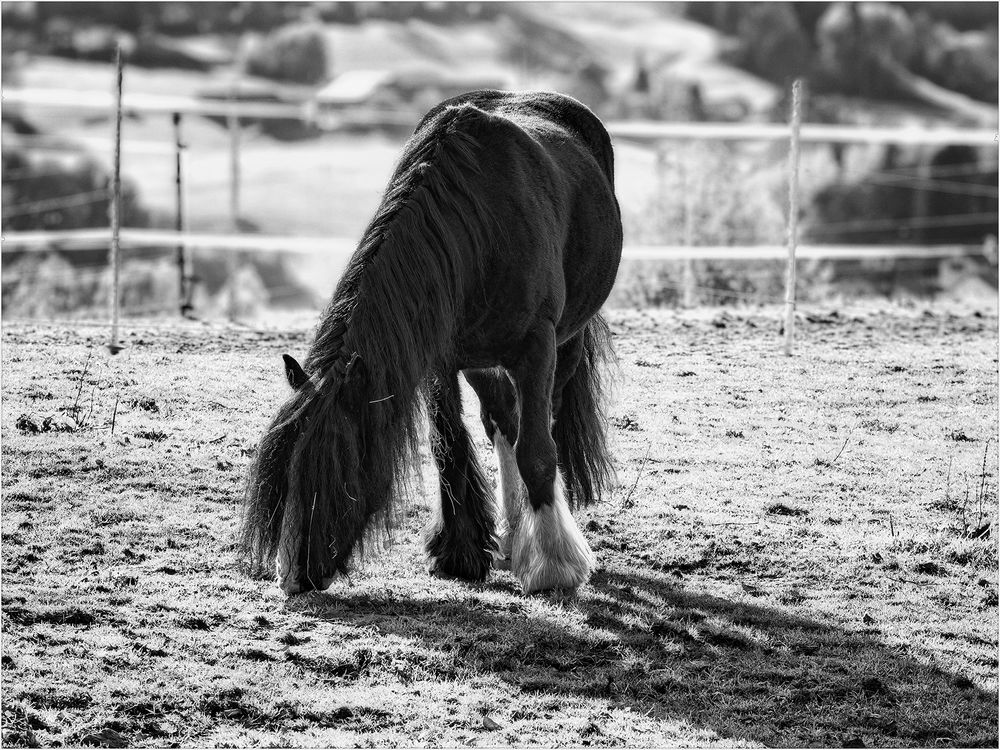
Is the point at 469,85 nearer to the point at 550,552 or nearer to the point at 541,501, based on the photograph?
the point at 541,501

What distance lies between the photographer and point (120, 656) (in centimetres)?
442

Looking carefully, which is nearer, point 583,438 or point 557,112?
point 583,438

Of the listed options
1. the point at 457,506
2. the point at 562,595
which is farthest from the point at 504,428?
the point at 562,595

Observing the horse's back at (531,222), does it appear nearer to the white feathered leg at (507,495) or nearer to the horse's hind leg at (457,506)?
the horse's hind leg at (457,506)

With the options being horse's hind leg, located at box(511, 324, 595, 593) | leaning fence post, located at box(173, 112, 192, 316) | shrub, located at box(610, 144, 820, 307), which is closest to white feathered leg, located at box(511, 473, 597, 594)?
horse's hind leg, located at box(511, 324, 595, 593)

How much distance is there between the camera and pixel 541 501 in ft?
17.4

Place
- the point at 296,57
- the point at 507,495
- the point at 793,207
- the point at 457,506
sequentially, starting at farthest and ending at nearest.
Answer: the point at 296,57 < the point at 793,207 < the point at 507,495 < the point at 457,506

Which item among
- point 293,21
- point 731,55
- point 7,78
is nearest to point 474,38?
point 293,21

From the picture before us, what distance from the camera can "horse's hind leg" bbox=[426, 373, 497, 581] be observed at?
213 inches

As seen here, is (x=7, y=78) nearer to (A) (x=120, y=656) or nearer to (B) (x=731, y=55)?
(B) (x=731, y=55)

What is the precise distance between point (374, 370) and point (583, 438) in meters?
2.01

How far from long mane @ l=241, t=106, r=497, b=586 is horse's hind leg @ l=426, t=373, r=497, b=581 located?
513 mm

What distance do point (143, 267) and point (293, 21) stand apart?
36.6 metres

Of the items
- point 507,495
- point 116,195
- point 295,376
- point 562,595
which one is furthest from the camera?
point 116,195
